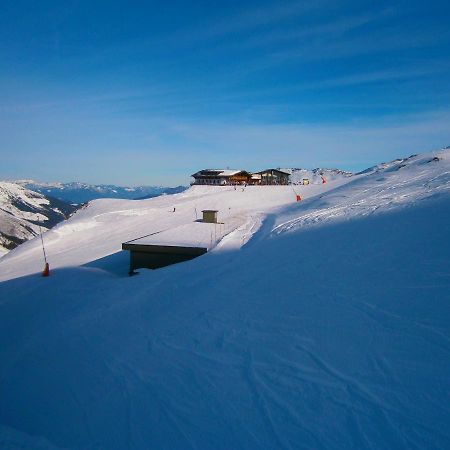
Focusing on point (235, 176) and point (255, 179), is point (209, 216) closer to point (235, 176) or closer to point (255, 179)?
point (255, 179)

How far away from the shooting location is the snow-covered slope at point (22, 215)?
99.9m

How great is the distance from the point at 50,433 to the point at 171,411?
1373 millimetres

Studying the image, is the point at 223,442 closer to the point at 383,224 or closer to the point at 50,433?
the point at 50,433

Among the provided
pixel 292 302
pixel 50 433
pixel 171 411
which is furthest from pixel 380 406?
pixel 50 433

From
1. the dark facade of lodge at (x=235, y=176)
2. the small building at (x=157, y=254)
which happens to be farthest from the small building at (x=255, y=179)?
the small building at (x=157, y=254)

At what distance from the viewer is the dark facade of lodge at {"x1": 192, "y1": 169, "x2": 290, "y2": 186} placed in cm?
6975

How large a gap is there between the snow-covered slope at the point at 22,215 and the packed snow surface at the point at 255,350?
89.2 m

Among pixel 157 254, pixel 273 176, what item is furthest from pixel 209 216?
pixel 273 176

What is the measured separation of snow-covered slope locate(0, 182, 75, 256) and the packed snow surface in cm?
8920

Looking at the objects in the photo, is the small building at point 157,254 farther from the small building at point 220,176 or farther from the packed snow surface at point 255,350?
the small building at point 220,176

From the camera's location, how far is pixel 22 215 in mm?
150250

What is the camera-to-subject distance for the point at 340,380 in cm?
403

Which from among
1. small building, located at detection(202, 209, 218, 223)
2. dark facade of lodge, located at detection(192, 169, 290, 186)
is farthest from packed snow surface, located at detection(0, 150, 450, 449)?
dark facade of lodge, located at detection(192, 169, 290, 186)

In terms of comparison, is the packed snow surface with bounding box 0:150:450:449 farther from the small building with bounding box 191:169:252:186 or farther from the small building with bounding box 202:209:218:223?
the small building with bounding box 191:169:252:186
